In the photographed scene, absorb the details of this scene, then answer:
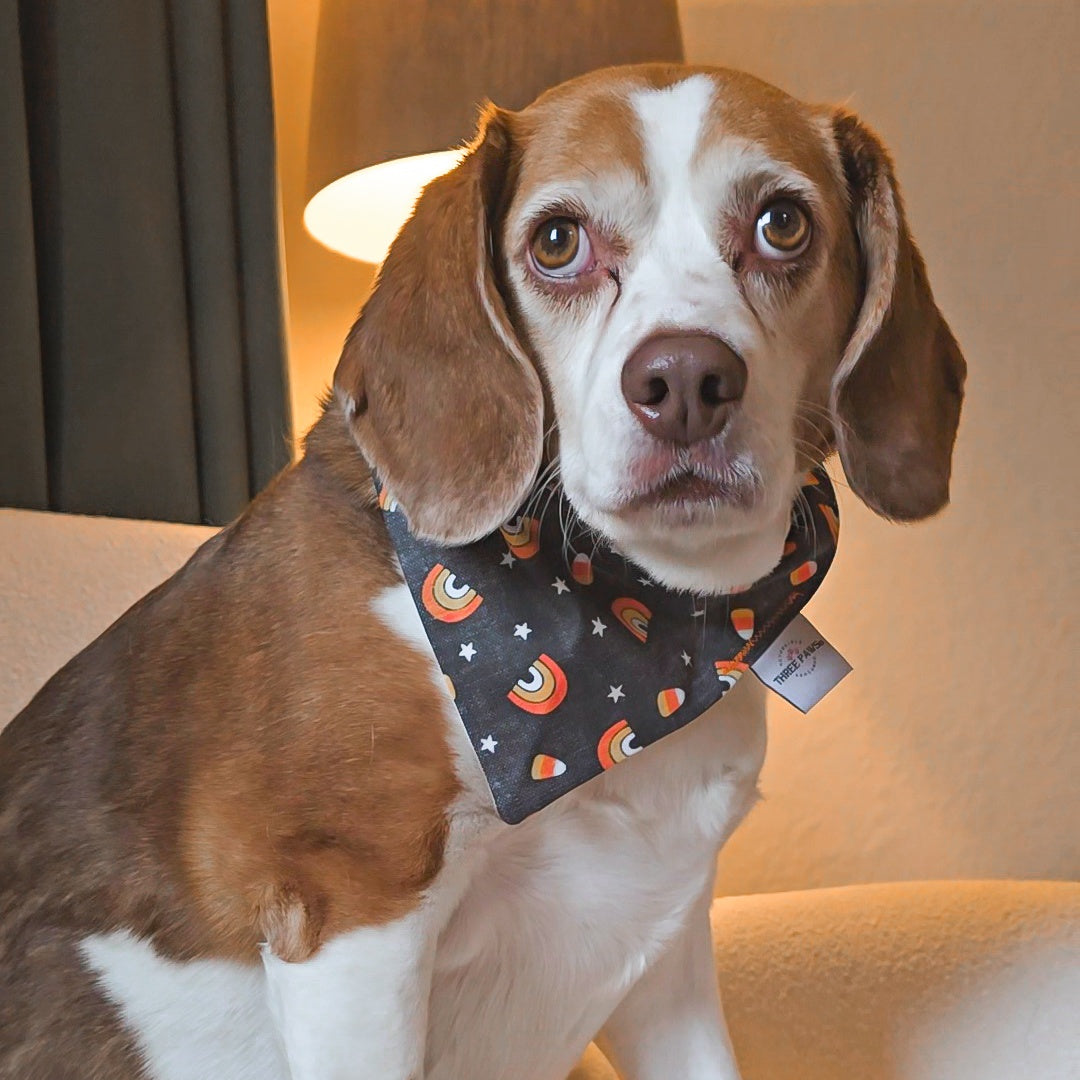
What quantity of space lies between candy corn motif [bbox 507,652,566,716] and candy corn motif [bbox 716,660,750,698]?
0.45 feet

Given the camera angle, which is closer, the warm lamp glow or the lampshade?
the lampshade

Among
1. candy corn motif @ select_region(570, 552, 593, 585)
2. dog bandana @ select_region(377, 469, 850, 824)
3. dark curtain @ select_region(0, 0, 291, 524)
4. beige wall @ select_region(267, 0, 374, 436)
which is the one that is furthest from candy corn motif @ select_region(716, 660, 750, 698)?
beige wall @ select_region(267, 0, 374, 436)

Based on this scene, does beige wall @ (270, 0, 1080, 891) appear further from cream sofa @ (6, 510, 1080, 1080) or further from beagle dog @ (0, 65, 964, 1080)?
beagle dog @ (0, 65, 964, 1080)

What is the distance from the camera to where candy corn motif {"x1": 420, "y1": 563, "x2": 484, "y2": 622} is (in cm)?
93

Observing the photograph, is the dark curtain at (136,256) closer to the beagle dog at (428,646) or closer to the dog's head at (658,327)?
the beagle dog at (428,646)

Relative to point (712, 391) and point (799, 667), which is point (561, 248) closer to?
point (712, 391)

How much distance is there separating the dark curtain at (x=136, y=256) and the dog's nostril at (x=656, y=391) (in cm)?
121

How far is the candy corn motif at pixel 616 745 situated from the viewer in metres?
0.96

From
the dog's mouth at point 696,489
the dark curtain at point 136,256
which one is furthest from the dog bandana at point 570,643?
the dark curtain at point 136,256

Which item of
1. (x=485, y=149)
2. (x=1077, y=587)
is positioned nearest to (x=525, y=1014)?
(x=485, y=149)

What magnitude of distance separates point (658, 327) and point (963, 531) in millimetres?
1522

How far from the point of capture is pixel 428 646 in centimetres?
94

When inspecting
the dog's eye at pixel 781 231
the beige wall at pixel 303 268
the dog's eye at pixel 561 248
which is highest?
the dog's eye at pixel 781 231

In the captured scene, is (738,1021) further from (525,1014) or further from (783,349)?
(783,349)
